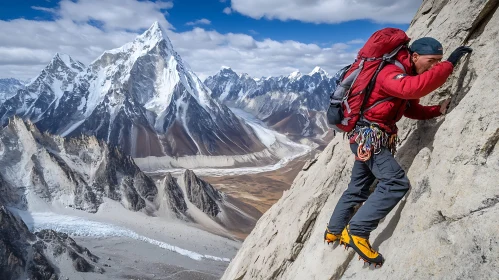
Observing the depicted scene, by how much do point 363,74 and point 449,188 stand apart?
2.14m

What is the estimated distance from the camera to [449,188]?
528 centimetres

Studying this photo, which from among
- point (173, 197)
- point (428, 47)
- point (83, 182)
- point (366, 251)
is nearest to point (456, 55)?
point (428, 47)

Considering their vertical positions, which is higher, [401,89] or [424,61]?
[424,61]

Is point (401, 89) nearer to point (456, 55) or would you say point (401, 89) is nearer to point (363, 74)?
point (363, 74)

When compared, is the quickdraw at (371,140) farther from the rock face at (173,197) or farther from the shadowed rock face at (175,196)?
the shadowed rock face at (175,196)

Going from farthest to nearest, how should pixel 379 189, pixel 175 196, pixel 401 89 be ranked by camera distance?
pixel 175 196
pixel 379 189
pixel 401 89

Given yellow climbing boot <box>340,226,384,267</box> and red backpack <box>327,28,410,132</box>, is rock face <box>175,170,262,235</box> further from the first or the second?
red backpack <box>327,28,410,132</box>

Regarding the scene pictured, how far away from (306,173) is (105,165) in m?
70.7

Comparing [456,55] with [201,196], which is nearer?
[456,55]

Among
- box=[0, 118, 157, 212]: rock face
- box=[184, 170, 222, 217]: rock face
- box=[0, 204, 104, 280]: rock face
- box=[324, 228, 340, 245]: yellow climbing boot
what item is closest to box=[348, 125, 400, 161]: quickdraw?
box=[324, 228, 340, 245]: yellow climbing boot

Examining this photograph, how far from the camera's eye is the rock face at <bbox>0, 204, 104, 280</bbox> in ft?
128

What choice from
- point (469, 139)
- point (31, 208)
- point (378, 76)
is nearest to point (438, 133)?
point (469, 139)

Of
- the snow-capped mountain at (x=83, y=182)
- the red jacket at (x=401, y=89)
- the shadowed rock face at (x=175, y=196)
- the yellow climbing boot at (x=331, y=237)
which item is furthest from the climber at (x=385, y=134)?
the shadowed rock face at (x=175, y=196)

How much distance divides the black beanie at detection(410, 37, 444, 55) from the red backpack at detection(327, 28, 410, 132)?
0.19 m
